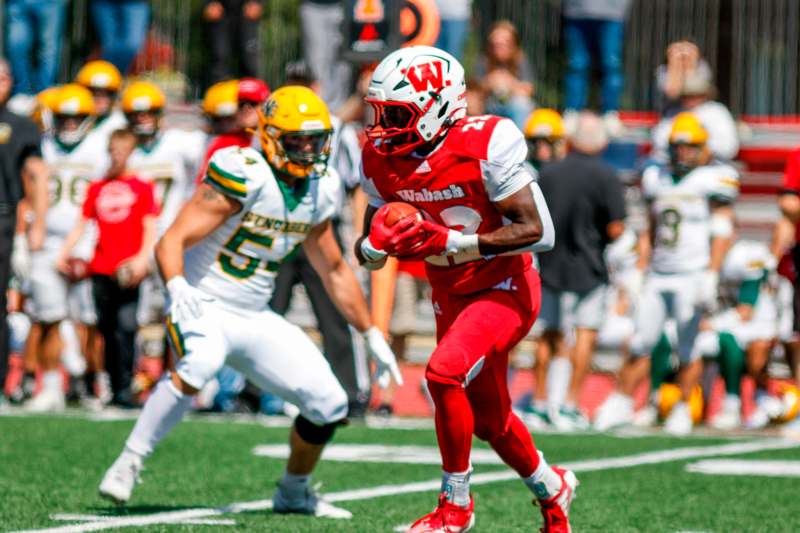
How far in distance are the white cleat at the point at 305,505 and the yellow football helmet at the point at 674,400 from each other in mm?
4695

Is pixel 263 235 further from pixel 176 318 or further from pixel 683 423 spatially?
pixel 683 423

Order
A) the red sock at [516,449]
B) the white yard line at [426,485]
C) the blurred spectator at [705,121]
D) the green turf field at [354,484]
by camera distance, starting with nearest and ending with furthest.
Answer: the red sock at [516,449]
the white yard line at [426,485]
the green turf field at [354,484]
the blurred spectator at [705,121]

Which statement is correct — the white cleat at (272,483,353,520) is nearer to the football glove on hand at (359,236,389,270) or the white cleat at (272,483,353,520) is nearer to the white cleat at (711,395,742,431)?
the football glove on hand at (359,236,389,270)

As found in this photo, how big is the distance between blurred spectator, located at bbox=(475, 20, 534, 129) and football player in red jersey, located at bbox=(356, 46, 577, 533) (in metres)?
6.77

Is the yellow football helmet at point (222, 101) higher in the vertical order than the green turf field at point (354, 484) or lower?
higher

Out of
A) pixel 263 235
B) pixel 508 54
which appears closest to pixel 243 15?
pixel 508 54

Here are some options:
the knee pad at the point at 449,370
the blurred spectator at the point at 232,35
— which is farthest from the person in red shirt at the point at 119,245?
the knee pad at the point at 449,370

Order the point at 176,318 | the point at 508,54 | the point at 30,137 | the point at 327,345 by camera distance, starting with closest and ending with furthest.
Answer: the point at 176,318
the point at 327,345
the point at 30,137
the point at 508,54

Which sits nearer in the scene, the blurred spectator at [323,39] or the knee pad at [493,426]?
the knee pad at [493,426]

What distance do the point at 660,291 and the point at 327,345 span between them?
241cm

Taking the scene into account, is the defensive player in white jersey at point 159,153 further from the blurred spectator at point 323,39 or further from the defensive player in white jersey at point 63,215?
the blurred spectator at point 323,39

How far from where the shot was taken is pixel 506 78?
1323 cm

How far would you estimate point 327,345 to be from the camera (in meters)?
10.1

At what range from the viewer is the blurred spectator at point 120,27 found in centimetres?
1443
